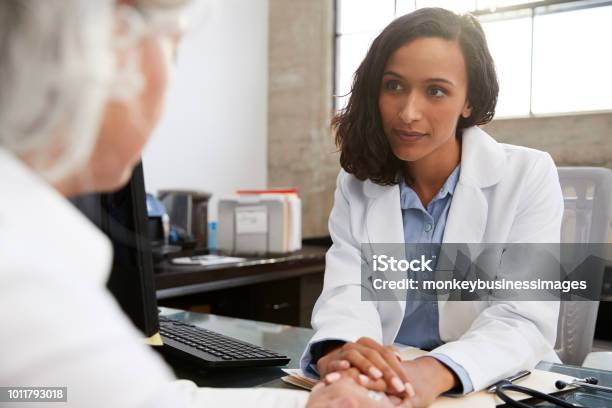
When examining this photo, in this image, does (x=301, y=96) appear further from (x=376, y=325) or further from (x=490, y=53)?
(x=376, y=325)

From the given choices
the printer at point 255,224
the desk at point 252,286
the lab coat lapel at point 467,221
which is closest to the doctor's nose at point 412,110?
the lab coat lapel at point 467,221

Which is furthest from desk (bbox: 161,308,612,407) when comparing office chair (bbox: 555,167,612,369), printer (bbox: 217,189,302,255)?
printer (bbox: 217,189,302,255)

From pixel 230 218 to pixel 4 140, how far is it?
2933mm

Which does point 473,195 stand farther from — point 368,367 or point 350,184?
point 368,367

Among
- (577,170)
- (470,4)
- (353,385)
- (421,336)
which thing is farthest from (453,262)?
(470,4)

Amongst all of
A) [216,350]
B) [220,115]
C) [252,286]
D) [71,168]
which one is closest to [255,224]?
[252,286]

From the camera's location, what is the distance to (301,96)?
14.2 ft

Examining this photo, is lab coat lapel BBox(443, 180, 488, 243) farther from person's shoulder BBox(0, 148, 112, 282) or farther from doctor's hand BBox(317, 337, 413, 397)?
person's shoulder BBox(0, 148, 112, 282)

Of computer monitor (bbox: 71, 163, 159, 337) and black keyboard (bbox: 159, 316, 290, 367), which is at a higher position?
computer monitor (bbox: 71, 163, 159, 337)

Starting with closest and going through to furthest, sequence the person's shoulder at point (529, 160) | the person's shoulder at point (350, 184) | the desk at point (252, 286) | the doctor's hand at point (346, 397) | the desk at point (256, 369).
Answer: the doctor's hand at point (346, 397), the desk at point (256, 369), the person's shoulder at point (529, 160), the person's shoulder at point (350, 184), the desk at point (252, 286)

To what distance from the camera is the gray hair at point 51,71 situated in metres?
0.37

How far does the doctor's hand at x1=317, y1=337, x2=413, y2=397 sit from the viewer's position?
0.94 m

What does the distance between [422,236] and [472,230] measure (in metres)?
0.14

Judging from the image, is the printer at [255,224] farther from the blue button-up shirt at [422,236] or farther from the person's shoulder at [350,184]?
the blue button-up shirt at [422,236]
